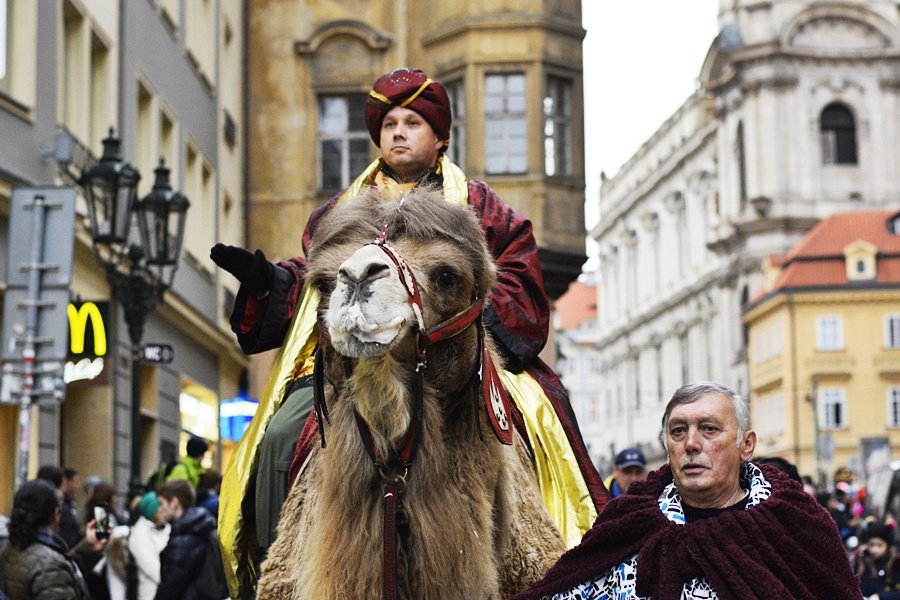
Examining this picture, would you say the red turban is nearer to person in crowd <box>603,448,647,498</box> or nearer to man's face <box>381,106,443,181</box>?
man's face <box>381,106,443,181</box>

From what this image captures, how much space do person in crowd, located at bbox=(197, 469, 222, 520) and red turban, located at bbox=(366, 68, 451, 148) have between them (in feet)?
20.3

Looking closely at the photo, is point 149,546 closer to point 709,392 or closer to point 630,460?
point 630,460

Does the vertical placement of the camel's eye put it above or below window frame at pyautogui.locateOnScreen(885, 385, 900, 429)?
below

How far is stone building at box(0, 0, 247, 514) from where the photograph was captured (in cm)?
1772

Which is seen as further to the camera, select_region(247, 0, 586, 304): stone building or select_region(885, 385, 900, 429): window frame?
select_region(885, 385, 900, 429): window frame

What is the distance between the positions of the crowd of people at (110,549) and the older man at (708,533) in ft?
16.8

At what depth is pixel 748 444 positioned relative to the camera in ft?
15.0

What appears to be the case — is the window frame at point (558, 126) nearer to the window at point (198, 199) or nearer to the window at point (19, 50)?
the window at point (198, 199)

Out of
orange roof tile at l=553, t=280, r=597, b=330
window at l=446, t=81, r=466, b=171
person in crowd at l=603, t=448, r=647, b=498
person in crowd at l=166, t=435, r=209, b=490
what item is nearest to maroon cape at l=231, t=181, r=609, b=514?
person in crowd at l=603, t=448, r=647, b=498

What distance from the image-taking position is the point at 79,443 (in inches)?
869

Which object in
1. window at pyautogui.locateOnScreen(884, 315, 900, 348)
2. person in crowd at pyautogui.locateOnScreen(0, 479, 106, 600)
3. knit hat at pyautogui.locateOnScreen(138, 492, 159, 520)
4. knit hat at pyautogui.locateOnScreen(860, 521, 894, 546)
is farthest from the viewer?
window at pyautogui.locateOnScreen(884, 315, 900, 348)

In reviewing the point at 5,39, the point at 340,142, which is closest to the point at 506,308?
the point at 5,39

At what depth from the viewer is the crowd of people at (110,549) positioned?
915cm

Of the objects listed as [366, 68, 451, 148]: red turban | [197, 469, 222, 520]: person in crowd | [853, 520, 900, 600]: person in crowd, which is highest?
[366, 68, 451, 148]: red turban
